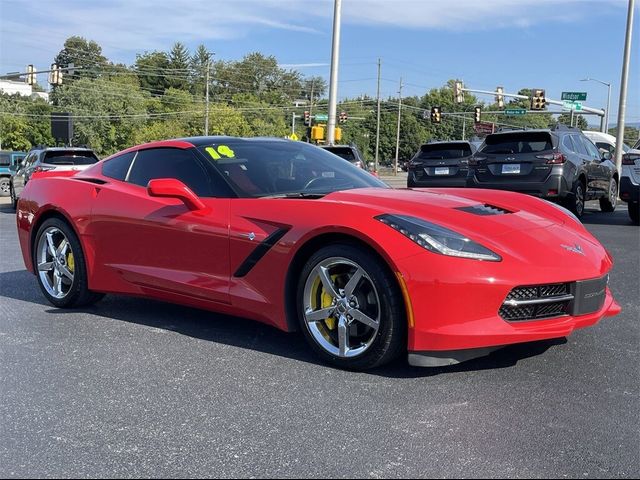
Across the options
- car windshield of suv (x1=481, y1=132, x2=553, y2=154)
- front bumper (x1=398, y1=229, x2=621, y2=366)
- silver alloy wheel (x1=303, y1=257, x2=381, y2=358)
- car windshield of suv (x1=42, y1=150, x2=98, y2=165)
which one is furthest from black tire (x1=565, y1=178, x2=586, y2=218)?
car windshield of suv (x1=42, y1=150, x2=98, y2=165)

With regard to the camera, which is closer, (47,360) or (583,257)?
(583,257)

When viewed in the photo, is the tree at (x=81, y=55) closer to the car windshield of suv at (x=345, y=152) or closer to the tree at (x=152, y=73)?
the tree at (x=152, y=73)

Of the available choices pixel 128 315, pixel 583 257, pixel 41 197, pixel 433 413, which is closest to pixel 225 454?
pixel 433 413

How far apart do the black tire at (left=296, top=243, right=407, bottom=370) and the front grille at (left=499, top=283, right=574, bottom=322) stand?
0.52m

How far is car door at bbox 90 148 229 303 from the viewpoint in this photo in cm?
401

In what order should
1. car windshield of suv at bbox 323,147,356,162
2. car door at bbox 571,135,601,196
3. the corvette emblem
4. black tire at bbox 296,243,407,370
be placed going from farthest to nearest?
car windshield of suv at bbox 323,147,356,162
car door at bbox 571,135,601,196
the corvette emblem
black tire at bbox 296,243,407,370

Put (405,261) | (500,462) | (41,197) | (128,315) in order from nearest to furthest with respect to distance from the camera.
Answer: (500,462), (405,261), (128,315), (41,197)

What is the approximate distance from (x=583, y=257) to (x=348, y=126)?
101774 millimetres

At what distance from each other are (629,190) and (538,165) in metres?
1.51

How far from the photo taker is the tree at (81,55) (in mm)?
108519

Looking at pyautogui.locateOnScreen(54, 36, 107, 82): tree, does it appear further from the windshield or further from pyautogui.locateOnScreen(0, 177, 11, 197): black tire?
the windshield

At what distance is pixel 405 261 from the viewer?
3238 mm

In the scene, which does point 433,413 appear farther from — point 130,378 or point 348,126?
point 348,126

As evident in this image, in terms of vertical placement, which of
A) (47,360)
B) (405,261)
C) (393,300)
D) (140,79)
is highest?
(140,79)
